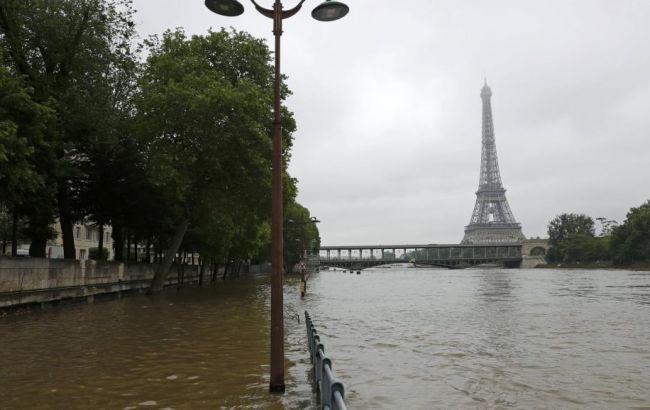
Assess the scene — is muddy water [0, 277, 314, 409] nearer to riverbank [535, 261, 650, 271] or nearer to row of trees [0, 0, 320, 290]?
row of trees [0, 0, 320, 290]

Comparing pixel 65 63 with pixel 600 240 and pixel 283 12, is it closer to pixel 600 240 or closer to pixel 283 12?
pixel 283 12

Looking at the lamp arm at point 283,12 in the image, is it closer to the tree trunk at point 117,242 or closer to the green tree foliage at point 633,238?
the tree trunk at point 117,242

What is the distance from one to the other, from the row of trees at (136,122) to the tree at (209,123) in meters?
0.08

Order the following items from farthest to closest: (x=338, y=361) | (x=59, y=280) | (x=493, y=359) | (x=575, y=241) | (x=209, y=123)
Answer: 1. (x=575, y=241)
2. (x=209, y=123)
3. (x=59, y=280)
4. (x=493, y=359)
5. (x=338, y=361)

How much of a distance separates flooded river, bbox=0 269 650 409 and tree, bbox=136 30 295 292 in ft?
36.6

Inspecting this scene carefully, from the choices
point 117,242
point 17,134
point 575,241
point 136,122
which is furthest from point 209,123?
point 575,241

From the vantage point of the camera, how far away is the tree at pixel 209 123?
107ft

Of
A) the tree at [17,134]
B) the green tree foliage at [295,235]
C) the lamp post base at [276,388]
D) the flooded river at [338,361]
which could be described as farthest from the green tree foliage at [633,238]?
the lamp post base at [276,388]

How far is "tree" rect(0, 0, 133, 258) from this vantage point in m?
29.5

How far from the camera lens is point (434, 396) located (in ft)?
36.1

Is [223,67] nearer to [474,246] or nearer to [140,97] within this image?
[140,97]

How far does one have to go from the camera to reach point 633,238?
117 metres

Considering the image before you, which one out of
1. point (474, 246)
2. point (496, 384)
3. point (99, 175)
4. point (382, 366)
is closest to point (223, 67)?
point (99, 175)

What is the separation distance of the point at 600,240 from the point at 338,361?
146 meters
